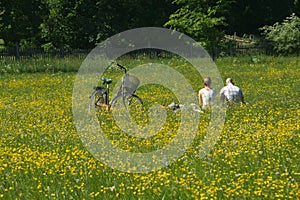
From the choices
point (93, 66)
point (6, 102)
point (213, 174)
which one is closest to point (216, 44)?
point (93, 66)

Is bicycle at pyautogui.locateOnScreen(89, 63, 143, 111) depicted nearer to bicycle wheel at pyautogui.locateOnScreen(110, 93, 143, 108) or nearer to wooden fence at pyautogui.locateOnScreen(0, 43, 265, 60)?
bicycle wheel at pyautogui.locateOnScreen(110, 93, 143, 108)

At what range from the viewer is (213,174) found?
796 centimetres

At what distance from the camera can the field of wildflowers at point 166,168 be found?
7.37 metres

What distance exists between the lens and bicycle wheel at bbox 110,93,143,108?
47.4ft

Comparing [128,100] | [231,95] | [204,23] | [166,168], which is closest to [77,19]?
[204,23]

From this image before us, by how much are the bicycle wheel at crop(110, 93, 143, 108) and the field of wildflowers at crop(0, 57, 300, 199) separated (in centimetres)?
48

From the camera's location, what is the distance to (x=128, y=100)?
580 inches

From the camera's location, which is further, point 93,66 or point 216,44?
point 216,44

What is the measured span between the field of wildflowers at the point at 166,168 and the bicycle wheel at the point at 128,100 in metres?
0.48

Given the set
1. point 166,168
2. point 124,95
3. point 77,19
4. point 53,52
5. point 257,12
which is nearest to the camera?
point 166,168

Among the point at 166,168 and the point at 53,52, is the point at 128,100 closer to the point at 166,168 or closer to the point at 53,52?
the point at 166,168

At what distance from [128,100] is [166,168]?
6422 millimetres

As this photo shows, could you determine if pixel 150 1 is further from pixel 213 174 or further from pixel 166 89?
pixel 213 174

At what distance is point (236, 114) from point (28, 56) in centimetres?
2448
